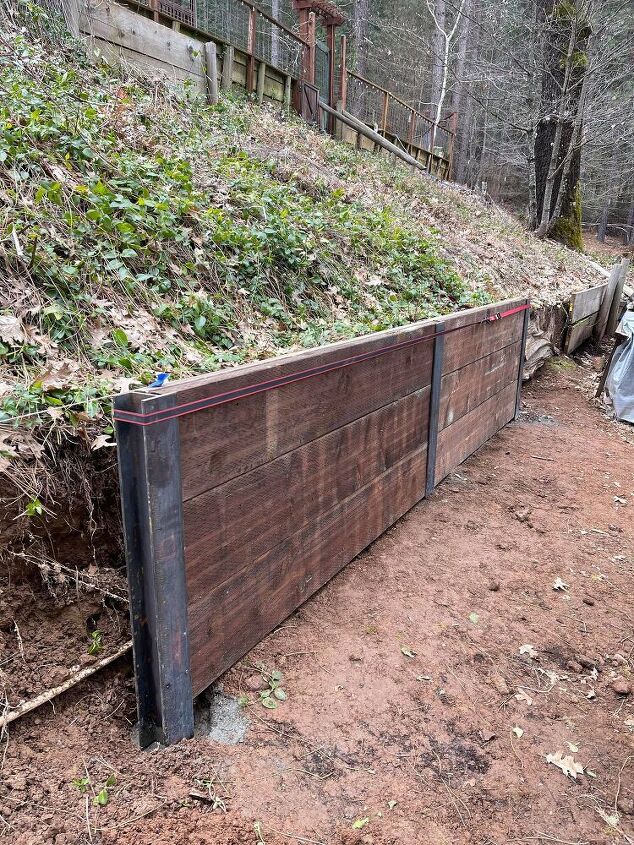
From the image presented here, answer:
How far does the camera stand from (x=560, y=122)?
12.0 m

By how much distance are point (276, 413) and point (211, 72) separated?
712cm

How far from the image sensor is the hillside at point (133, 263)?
2.29m

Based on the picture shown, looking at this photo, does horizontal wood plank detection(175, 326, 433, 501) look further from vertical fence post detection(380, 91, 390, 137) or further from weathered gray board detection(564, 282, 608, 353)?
vertical fence post detection(380, 91, 390, 137)

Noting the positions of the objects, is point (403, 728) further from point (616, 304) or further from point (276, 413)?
point (616, 304)

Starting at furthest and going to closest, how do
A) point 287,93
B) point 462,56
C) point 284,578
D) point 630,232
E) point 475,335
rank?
point 630,232, point 462,56, point 287,93, point 475,335, point 284,578

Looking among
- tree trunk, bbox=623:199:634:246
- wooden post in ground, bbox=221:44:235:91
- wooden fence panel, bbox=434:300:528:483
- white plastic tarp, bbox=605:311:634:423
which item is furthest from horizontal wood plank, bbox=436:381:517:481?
tree trunk, bbox=623:199:634:246

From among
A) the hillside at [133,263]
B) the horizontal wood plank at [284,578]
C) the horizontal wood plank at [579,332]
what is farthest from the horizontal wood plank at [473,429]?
the horizontal wood plank at [579,332]

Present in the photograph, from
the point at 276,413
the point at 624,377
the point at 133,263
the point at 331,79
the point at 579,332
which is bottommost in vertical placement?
the point at 624,377

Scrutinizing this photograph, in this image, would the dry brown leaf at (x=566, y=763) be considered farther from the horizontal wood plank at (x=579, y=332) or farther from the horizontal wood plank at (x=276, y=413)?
the horizontal wood plank at (x=579, y=332)

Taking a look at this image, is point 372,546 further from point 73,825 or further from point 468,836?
point 73,825

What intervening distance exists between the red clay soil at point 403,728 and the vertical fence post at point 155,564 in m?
0.20

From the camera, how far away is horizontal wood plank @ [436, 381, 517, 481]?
452 centimetres

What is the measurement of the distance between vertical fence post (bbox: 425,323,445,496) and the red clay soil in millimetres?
567

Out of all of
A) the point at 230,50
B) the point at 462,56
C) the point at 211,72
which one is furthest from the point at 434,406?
the point at 462,56
